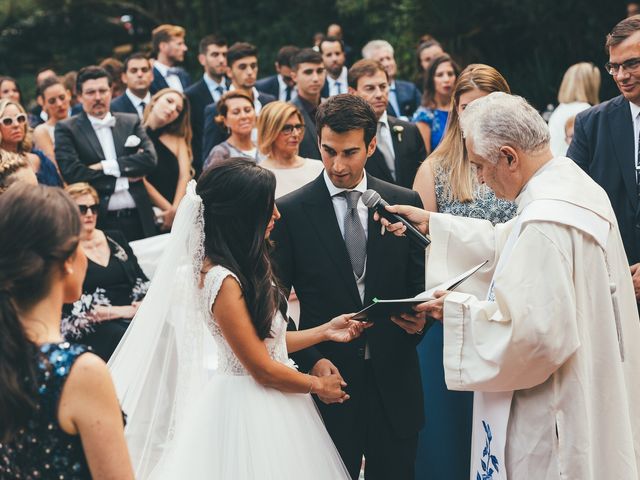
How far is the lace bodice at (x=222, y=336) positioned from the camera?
12.0 ft

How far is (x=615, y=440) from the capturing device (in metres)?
3.64

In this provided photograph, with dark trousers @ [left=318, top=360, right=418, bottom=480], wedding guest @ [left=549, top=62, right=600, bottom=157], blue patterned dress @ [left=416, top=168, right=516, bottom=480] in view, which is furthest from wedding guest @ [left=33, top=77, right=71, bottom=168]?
dark trousers @ [left=318, top=360, right=418, bottom=480]

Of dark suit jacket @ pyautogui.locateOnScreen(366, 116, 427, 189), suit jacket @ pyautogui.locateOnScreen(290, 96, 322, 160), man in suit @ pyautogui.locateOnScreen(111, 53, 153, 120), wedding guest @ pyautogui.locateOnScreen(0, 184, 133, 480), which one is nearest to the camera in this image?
wedding guest @ pyautogui.locateOnScreen(0, 184, 133, 480)

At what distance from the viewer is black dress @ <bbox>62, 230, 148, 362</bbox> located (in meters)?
6.25

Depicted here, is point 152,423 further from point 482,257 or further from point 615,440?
point 615,440

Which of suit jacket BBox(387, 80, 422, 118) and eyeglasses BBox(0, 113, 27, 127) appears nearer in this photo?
eyeglasses BBox(0, 113, 27, 127)

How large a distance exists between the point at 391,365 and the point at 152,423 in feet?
3.63

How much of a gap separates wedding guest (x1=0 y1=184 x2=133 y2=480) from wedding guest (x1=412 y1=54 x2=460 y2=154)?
229 inches

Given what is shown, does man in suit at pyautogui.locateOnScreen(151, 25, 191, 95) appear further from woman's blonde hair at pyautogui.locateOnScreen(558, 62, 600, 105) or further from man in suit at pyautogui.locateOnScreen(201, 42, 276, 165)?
woman's blonde hair at pyautogui.locateOnScreen(558, 62, 600, 105)

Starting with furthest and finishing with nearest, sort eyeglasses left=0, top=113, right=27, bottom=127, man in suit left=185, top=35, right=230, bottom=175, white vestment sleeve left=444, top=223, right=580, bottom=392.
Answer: man in suit left=185, top=35, right=230, bottom=175, eyeglasses left=0, top=113, right=27, bottom=127, white vestment sleeve left=444, top=223, right=580, bottom=392

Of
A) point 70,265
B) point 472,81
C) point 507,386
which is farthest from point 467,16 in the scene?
point 70,265

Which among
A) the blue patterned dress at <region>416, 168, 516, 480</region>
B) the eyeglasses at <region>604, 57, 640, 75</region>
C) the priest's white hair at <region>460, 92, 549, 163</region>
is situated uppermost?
the eyeglasses at <region>604, 57, 640, 75</region>

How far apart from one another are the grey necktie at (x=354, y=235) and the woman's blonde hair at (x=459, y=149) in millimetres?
842

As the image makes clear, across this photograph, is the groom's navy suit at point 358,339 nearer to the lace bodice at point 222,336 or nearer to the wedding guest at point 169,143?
the lace bodice at point 222,336
